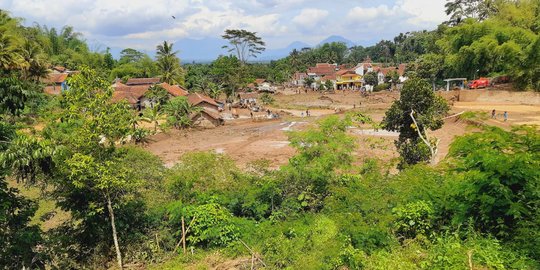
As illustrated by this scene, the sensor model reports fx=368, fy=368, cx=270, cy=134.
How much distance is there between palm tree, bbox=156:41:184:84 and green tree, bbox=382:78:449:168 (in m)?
40.1

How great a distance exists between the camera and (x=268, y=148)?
30609 mm

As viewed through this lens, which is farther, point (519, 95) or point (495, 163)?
point (519, 95)

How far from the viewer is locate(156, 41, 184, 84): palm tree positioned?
50.8 m

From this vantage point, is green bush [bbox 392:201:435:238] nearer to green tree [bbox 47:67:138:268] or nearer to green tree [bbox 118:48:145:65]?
green tree [bbox 47:67:138:268]

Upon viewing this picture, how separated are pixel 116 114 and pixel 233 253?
466cm

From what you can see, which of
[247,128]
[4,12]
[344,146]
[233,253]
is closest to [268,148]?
[247,128]

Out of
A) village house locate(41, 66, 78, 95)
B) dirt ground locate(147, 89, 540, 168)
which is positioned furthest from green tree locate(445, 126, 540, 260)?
village house locate(41, 66, 78, 95)

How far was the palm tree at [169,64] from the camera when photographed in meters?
50.8

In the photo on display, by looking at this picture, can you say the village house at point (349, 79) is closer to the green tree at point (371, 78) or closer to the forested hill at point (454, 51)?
the green tree at point (371, 78)

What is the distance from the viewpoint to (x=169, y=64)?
53.2 meters

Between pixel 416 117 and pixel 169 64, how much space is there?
A: 4327cm

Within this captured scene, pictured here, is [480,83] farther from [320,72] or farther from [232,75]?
[320,72]

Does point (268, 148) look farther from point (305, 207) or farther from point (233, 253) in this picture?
point (233, 253)

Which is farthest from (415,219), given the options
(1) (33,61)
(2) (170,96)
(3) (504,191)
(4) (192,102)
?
(2) (170,96)
